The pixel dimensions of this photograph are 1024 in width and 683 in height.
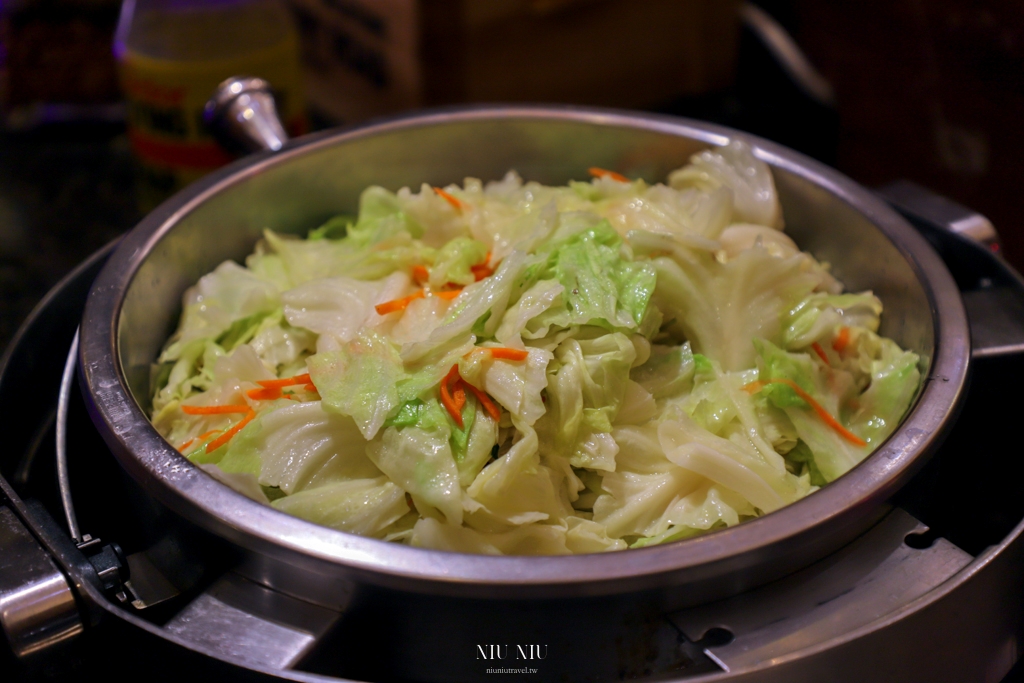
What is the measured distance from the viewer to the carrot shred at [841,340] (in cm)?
134

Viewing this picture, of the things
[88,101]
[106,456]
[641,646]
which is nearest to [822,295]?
[641,646]

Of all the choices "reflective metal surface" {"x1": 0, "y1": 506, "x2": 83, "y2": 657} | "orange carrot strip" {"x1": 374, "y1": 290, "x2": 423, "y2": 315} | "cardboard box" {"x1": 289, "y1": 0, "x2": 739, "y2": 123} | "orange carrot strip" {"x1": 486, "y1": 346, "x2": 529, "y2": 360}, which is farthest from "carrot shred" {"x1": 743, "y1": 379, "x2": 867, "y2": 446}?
"cardboard box" {"x1": 289, "y1": 0, "x2": 739, "y2": 123}

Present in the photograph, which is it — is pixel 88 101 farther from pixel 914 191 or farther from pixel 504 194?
pixel 914 191

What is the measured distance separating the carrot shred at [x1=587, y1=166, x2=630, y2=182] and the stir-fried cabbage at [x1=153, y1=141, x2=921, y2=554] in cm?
7

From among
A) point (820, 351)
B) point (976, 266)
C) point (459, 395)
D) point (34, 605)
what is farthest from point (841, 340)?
point (34, 605)

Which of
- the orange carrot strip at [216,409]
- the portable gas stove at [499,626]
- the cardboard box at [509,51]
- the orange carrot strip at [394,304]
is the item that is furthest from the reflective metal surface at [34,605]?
the cardboard box at [509,51]

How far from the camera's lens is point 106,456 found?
1167mm

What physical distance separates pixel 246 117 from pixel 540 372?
37.2 inches

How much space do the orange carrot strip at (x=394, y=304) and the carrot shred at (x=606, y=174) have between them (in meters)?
0.49

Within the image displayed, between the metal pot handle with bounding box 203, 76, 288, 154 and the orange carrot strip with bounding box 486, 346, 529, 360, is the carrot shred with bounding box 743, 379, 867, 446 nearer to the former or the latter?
the orange carrot strip with bounding box 486, 346, 529, 360

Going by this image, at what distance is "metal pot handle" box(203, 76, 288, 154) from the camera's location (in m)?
1.65

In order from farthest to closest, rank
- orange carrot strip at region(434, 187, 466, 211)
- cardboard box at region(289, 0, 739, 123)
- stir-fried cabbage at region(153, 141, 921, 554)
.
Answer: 1. cardboard box at region(289, 0, 739, 123)
2. orange carrot strip at region(434, 187, 466, 211)
3. stir-fried cabbage at region(153, 141, 921, 554)

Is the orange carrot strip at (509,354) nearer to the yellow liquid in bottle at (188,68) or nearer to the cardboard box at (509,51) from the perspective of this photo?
the yellow liquid in bottle at (188,68)

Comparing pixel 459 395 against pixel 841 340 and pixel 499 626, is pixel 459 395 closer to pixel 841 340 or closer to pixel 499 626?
pixel 499 626
